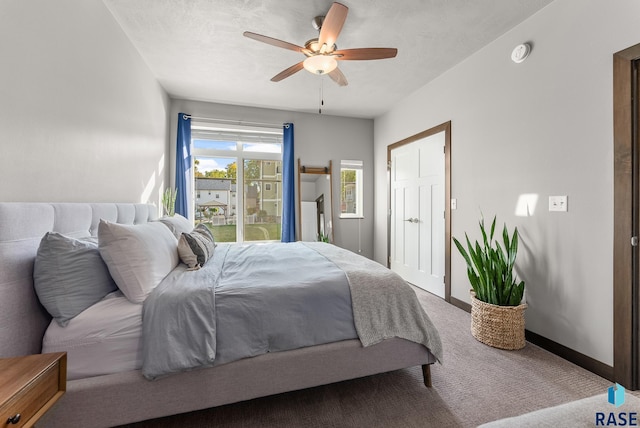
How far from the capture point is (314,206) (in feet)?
14.7

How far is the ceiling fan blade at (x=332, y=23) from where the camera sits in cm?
173

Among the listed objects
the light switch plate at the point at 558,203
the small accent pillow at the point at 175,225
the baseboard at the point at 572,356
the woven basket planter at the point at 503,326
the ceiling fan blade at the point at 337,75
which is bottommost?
the baseboard at the point at 572,356

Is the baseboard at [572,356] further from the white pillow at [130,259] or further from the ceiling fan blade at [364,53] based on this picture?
the white pillow at [130,259]

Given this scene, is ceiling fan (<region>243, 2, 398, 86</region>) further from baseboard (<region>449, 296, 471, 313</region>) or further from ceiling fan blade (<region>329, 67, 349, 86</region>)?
baseboard (<region>449, 296, 471, 313</region>)

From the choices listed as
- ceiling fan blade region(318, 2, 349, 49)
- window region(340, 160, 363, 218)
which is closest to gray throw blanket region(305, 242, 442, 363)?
ceiling fan blade region(318, 2, 349, 49)

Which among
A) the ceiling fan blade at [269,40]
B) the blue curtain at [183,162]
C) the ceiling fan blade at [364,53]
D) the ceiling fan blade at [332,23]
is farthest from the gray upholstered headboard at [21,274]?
the blue curtain at [183,162]

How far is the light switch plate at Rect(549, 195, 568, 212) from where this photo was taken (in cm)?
200

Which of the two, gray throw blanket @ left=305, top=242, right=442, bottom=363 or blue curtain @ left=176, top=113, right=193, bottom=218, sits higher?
blue curtain @ left=176, top=113, right=193, bottom=218

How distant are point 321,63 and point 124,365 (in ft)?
7.72

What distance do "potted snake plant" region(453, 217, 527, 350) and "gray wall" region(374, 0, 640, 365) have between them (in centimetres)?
19

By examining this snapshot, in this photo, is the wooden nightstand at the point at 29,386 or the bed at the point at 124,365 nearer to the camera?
the wooden nightstand at the point at 29,386

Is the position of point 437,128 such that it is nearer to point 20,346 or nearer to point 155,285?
point 155,285

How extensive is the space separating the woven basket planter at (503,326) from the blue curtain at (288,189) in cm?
275

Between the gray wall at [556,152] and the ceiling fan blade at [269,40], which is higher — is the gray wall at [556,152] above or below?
below
